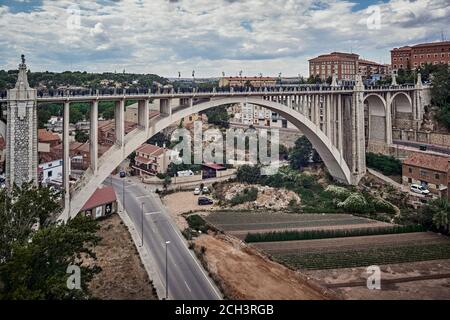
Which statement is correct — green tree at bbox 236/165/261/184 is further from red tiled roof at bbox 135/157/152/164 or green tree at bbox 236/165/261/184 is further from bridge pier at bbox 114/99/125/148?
bridge pier at bbox 114/99/125/148

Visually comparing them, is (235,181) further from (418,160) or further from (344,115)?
(418,160)

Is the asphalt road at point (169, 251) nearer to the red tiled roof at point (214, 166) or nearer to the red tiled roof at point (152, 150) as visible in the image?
the red tiled roof at point (152, 150)

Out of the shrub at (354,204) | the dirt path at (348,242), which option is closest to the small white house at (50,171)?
the dirt path at (348,242)

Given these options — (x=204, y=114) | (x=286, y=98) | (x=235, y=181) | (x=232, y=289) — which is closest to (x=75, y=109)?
(x=204, y=114)

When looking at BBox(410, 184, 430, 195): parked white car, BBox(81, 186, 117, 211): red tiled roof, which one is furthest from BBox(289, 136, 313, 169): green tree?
BBox(81, 186, 117, 211): red tiled roof

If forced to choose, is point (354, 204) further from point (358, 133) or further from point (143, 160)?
point (143, 160)

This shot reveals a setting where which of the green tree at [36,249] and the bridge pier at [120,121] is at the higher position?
the bridge pier at [120,121]
